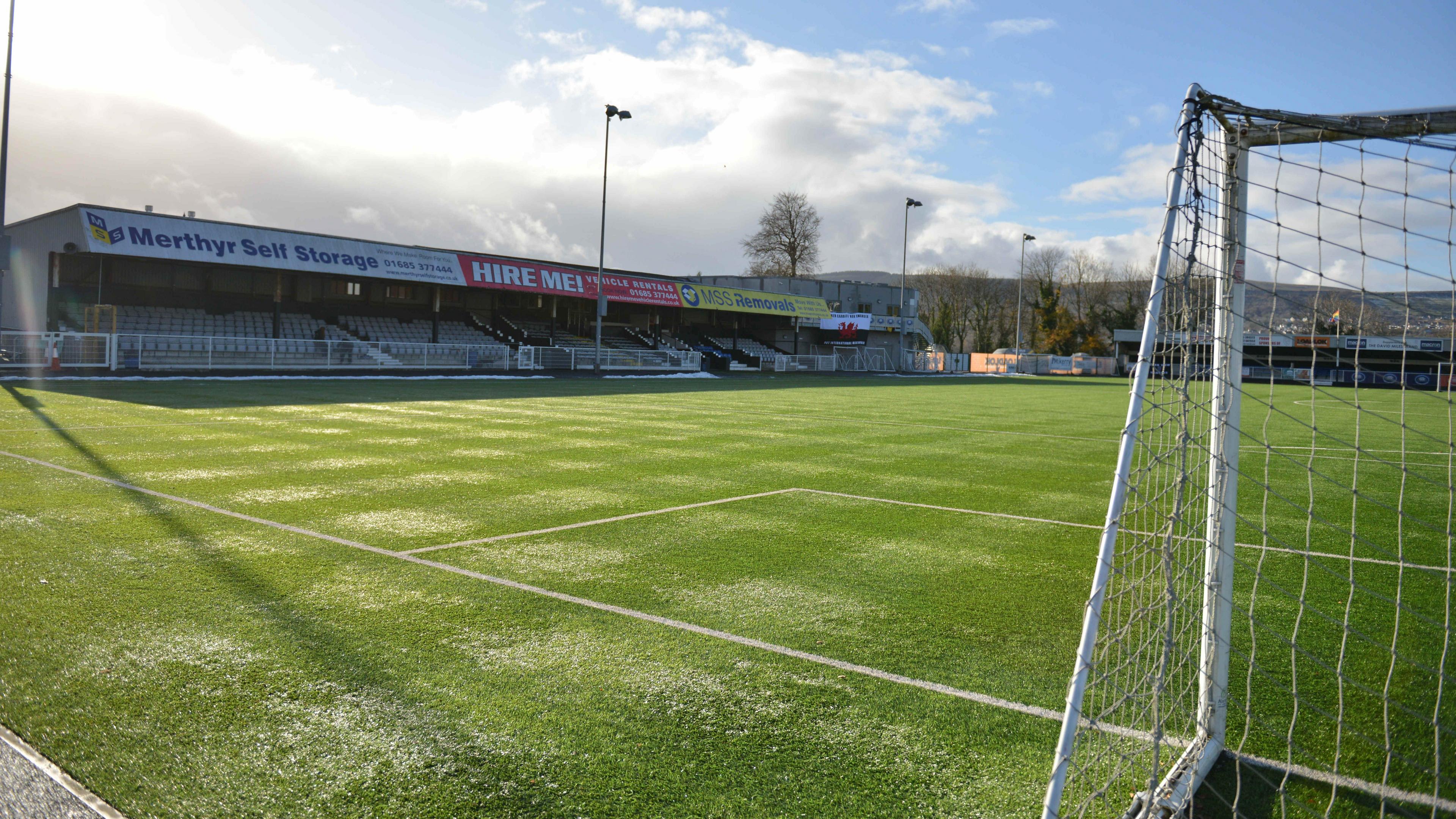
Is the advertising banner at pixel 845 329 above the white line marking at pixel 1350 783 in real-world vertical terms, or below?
above

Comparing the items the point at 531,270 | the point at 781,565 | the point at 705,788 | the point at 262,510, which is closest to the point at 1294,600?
the point at 781,565

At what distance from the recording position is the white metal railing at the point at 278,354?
2520cm

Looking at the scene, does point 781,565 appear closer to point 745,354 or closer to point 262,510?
point 262,510

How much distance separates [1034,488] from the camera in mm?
9594

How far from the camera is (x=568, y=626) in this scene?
14.9 feet

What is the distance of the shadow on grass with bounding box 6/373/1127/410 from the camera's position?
59.0 ft

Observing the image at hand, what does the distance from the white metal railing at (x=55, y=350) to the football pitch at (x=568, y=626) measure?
1544cm

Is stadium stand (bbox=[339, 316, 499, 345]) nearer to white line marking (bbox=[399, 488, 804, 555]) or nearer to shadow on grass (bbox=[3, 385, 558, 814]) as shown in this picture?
white line marking (bbox=[399, 488, 804, 555])

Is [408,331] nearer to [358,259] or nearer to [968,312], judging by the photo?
[358,259]

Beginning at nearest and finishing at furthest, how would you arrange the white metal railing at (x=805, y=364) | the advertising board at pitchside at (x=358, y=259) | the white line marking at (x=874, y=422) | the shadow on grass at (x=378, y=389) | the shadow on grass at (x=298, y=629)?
the shadow on grass at (x=298, y=629), the white line marking at (x=874, y=422), the shadow on grass at (x=378, y=389), the advertising board at pitchside at (x=358, y=259), the white metal railing at (x=805, y=364)

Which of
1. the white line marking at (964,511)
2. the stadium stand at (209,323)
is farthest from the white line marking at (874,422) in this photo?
the stadium stand at (209,323)

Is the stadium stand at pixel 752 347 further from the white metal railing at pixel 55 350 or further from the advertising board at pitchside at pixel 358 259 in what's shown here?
the white metal railing at pixel 55 350

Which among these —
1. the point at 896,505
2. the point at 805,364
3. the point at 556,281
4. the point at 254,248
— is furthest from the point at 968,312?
the point at 896,505

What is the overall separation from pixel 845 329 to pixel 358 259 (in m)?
34.1
